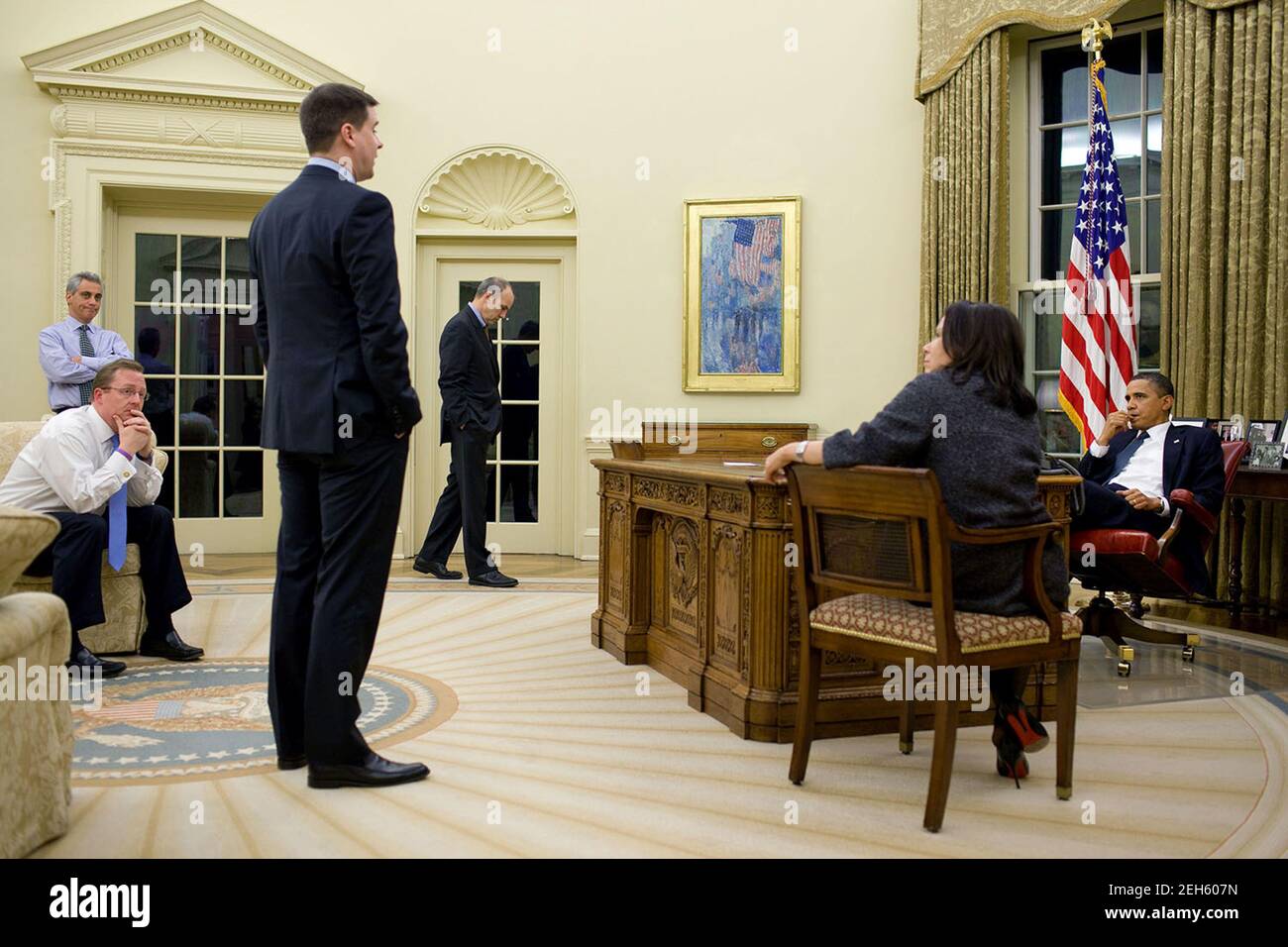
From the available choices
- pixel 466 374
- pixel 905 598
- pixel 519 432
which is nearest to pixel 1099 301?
pixel 466 374

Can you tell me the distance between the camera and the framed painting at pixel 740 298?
7805mm

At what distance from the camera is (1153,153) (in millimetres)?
6602

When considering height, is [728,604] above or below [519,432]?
below

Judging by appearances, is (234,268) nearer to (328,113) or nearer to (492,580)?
(492,580)

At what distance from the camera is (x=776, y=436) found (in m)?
7.38

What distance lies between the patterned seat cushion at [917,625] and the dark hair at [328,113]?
1883 millimetres

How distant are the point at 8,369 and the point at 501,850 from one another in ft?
21.0

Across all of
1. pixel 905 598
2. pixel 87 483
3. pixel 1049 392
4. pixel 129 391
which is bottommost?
pixel 905 598

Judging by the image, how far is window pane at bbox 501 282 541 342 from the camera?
27.0ft

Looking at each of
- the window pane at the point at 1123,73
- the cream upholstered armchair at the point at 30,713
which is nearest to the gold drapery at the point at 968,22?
the window pane at the point at 1123,73

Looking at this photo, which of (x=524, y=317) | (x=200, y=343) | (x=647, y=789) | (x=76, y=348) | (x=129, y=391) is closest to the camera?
(x=647, y=789)

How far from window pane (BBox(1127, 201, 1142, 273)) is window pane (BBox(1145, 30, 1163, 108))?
0.61 metres

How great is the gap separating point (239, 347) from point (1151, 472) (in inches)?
243
